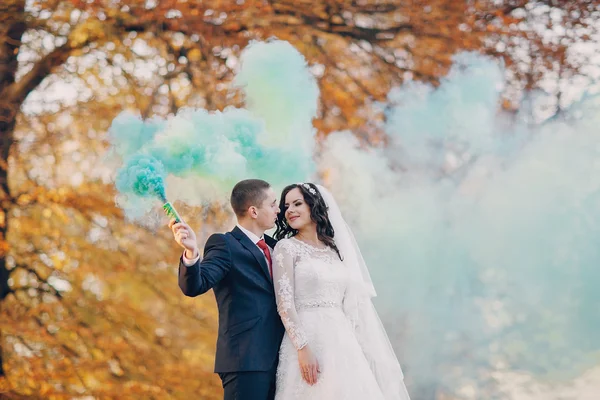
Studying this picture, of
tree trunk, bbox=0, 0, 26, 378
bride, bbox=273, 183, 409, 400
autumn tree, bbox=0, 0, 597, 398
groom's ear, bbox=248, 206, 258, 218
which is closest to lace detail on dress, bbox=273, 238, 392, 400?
bride, bbox=273, 183, 409, 400

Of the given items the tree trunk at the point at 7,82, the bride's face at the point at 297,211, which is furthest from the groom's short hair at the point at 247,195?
the tree trunk at the point at 7,82

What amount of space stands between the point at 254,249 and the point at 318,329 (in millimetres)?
373

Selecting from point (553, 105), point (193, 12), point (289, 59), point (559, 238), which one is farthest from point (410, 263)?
point (193, 12)

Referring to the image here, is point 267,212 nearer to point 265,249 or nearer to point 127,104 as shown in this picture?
point 265,249

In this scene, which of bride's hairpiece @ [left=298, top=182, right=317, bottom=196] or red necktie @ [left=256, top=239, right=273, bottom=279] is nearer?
red necktie @ [left=256, top=239, right=273, bottom=279]

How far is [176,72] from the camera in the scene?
19.3ft

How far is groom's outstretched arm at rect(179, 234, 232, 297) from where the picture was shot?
2.40 metres

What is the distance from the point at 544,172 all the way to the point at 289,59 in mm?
2342

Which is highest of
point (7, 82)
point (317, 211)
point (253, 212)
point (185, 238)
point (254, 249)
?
point (7, 82)

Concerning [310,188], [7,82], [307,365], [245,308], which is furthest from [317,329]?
[7,82]

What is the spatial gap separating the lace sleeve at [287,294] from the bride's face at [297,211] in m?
0.15

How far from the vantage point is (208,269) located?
256 centimetres

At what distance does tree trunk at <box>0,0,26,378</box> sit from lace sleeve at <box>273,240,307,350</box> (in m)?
3.51

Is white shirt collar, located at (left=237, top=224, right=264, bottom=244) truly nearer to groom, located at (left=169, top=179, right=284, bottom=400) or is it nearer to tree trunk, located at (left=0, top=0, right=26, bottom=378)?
groom, located at (left=169, top=179, right=284, bottom=400)
